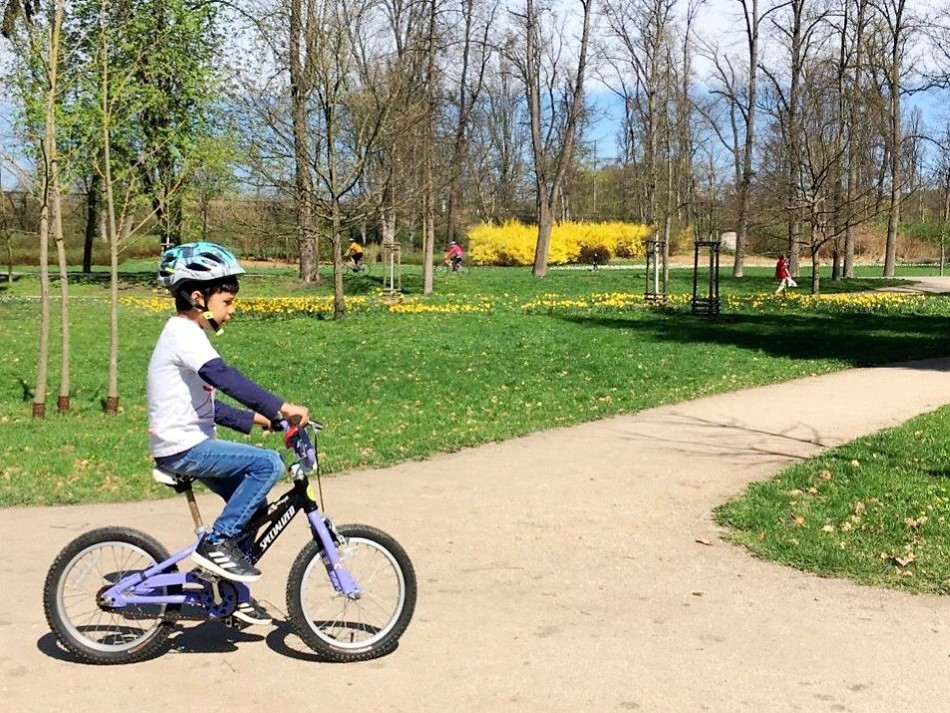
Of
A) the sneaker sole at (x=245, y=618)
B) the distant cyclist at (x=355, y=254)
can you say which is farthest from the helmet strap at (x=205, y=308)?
the distant cyclist at (x=355, y=254)

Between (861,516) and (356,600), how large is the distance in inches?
155

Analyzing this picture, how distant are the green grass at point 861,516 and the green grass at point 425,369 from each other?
338cm

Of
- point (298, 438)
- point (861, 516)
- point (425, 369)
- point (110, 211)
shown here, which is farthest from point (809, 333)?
point (298, 438)

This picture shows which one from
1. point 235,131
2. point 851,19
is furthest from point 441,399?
point 851,19

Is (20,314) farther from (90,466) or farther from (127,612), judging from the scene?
(127,612)

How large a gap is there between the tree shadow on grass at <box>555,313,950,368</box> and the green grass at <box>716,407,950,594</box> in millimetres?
8138

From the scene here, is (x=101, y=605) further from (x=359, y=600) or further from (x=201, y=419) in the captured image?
(x=359, y=600)

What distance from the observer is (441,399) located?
1301cm

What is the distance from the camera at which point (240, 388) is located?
13.5 feet

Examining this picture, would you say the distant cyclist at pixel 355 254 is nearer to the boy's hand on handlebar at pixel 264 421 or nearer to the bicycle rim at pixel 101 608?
the bicycle rim at pixel 101 608

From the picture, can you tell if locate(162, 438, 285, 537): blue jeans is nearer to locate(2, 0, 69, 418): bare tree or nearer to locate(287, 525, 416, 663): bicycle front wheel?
locate(287, 525, 416, 663): bicycle front wheel

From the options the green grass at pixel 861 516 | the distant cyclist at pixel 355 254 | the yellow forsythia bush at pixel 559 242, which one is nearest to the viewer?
A: the green grass at pixel 861 516

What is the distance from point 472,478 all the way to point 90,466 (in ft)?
11.7

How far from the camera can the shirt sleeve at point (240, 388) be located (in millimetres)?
4098
